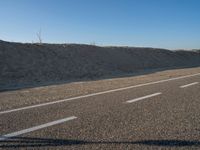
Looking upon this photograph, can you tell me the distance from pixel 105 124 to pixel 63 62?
24.9m

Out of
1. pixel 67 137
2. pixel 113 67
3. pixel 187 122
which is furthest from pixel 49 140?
pixel 113 67

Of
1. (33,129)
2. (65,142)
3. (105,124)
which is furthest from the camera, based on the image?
(105,124)

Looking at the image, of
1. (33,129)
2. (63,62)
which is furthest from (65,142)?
(63,62)

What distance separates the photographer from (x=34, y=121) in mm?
7152

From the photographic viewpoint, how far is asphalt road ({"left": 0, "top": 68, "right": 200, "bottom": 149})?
5414 mm

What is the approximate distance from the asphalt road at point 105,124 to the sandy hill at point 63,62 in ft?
34.6

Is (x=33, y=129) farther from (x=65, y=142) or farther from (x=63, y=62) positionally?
(x=63, y=62)

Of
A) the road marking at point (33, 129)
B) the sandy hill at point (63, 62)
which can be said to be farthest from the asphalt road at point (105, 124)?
the sandy hill at point (63, 62)

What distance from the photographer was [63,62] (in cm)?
3123

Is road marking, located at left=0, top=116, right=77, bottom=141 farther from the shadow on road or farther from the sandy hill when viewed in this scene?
the sandy hill

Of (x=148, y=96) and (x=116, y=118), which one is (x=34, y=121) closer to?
(x=116, y=118)

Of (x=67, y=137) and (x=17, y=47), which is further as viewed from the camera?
(x=17, y=47)

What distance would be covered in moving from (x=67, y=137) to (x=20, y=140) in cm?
82

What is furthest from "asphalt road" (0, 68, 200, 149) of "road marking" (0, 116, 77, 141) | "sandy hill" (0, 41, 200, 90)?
"sandy hill" (0, 41, 200, 90)
